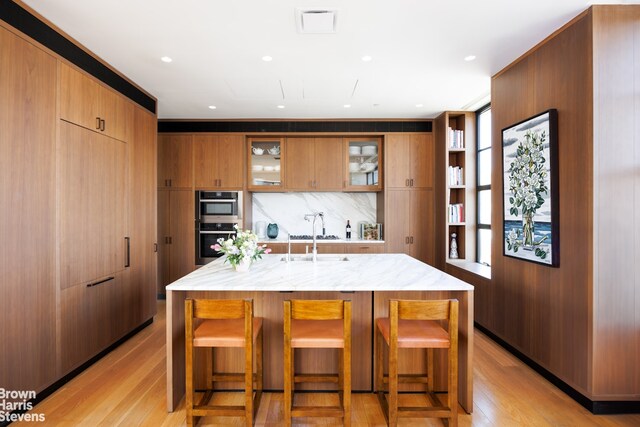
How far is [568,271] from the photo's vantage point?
2.36 m

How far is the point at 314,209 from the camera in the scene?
211 inches

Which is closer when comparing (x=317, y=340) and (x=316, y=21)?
(x=317, y=340)

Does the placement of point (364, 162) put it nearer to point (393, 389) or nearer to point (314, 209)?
point (314, 209)

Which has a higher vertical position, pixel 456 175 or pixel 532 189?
pixel 456 175

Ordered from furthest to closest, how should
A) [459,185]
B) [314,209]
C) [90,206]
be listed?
[314,209]
[459,185]
[90,206]

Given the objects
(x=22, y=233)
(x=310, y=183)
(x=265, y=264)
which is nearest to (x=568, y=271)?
(x=265, y=264)

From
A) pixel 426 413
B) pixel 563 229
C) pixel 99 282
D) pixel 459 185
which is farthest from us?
pixel 459 185

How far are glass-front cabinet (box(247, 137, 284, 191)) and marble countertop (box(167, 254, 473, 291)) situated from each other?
2214mm

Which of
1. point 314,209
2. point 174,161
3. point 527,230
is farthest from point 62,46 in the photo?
point 527,230

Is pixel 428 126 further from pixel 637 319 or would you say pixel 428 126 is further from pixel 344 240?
pixel 637 319

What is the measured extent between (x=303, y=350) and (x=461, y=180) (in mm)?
3405

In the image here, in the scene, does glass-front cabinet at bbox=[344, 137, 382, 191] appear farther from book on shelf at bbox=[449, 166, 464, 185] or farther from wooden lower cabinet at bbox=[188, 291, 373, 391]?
wooden lower cabinet at bbox=[188, 291, 373, 391]

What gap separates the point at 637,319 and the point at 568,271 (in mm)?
461

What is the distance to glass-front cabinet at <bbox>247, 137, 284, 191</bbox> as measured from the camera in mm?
4973
